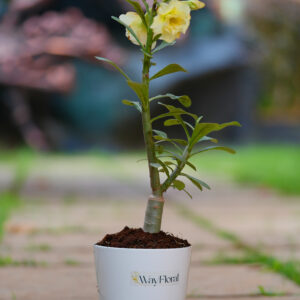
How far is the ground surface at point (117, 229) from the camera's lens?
1569 millimetres

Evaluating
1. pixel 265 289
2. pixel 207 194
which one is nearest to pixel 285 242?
pixel 265 289

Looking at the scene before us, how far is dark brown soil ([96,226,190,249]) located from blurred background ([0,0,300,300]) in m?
0.37

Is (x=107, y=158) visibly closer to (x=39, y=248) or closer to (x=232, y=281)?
(x=39, y=248)

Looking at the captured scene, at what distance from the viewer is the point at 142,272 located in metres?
1.11

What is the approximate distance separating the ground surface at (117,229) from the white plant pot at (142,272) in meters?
0.34

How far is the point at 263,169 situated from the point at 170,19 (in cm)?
424

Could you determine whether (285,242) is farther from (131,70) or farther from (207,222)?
(131,70)

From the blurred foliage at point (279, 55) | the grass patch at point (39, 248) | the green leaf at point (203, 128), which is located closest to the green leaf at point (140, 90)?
the green leaf at point (203, 128)

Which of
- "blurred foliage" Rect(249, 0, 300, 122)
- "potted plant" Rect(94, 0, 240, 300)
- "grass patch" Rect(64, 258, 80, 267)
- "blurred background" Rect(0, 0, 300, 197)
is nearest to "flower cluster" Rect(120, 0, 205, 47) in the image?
"potted plant" Rect(94, 0, 240, 300)

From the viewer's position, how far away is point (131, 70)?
22.9ft

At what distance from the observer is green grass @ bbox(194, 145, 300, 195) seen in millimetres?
4213

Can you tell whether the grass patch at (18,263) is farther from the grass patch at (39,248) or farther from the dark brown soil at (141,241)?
the dark brown soil at (141,241)

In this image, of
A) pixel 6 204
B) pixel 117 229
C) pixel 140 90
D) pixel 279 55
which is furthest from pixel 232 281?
pixel 279 55

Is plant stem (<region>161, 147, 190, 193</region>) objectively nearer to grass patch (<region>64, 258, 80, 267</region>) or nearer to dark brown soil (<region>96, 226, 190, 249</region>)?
dark brown soil (<region>96, 226, 190, 249</region>)
